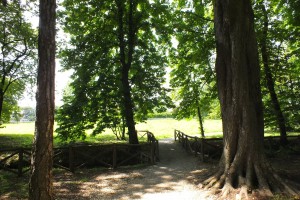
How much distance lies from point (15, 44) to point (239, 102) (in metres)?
18.4

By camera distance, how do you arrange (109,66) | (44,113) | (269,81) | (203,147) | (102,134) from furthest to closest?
(102,134), (109,66), (269,81), (203,147), (44,113)

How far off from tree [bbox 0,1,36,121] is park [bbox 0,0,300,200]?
0.30 feet

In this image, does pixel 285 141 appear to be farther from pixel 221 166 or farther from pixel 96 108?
pixel 96 108

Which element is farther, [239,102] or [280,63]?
[280,63]

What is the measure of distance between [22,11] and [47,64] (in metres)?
15.0

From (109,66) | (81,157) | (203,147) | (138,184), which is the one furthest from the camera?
(109,66)

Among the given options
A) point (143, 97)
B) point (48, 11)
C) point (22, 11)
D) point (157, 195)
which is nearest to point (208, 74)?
point (143, 97)

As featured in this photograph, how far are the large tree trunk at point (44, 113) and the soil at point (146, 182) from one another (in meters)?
2.50

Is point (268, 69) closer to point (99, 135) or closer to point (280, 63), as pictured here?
point (280, 63)

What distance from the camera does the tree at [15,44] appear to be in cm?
1742

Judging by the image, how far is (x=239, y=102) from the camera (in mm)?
8188

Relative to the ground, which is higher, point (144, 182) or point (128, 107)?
point (128, 107)

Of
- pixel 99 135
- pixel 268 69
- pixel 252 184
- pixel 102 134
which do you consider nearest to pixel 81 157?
pixel 252 184

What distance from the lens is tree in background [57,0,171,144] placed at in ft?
48.4
